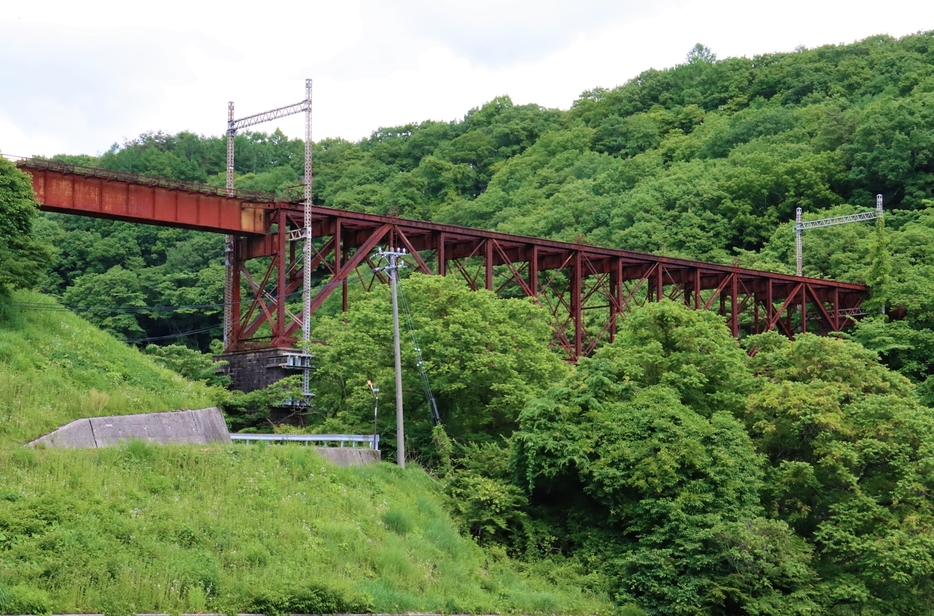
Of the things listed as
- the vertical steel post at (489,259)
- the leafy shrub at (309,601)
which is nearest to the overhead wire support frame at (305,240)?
the vertical steel post at (489,259)

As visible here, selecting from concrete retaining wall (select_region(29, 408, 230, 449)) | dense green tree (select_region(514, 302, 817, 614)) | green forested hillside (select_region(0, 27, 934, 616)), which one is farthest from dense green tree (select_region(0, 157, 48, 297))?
dense green tree (select_region(514, 302, 817, 614))

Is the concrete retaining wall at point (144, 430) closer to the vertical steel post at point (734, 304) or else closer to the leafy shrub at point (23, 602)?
the leafy shrub at point (23, 602)

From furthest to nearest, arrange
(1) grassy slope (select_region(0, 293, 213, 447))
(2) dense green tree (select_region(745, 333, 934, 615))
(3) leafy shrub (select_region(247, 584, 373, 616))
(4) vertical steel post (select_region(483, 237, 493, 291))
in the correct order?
(4) vertical steel post (select_region(483, 237, 493, 291)), (2) dense green tree (select_region(745, 333, 934, 615)), (1) grassy slope (select_region(0, 293, 213, 447)), (3) leafy shrub (select_region(247, 584, 373, 616))

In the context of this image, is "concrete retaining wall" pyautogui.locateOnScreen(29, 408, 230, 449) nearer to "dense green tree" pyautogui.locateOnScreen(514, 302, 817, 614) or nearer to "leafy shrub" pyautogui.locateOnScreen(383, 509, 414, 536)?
"leafy shrub" pyautogui.locateOnScreen(383, 509, 414, 536)

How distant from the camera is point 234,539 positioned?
24.1 metres

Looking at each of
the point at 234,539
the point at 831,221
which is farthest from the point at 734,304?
the point at 234,539

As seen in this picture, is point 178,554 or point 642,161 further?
point 642,161

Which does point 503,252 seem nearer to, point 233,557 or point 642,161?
point 233,557

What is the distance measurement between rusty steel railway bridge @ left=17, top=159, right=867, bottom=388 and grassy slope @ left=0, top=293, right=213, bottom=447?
8.44 m

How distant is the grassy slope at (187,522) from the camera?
20984 mm

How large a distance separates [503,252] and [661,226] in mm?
38388

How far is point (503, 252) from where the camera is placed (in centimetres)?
5697

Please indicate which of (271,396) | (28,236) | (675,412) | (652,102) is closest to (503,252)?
(271,396)

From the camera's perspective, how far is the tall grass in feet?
68.4
